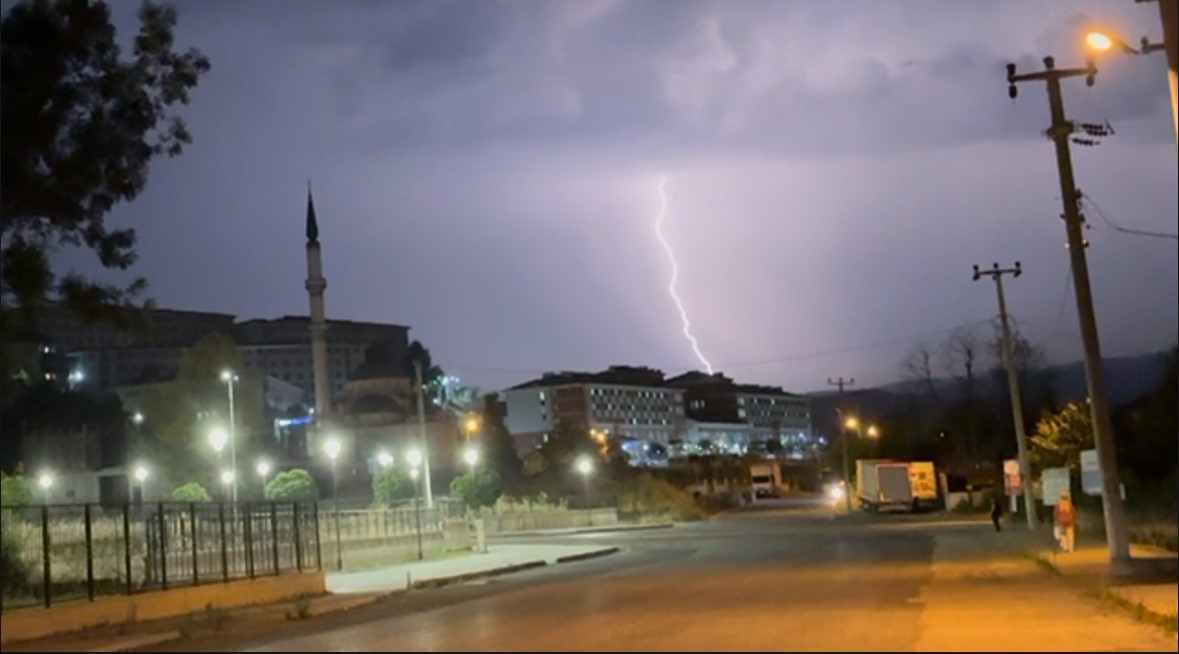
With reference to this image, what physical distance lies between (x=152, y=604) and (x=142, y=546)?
1874 millimetres

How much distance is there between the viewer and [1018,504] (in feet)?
211

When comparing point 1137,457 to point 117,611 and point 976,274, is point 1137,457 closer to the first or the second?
point 976,274

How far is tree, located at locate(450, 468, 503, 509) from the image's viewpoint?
6625 cm

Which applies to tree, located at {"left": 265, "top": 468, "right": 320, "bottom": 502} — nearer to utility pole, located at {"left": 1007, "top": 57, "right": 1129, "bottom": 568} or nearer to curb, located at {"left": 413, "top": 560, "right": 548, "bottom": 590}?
curb, located at {"left": 413, "top": 560, "right": 548, "bottom": 590}

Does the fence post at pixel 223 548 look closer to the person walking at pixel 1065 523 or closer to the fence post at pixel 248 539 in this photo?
the fence post at pixel 248 539

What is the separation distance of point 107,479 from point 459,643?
60.3 meters

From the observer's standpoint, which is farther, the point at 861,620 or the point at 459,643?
the point at 861,620

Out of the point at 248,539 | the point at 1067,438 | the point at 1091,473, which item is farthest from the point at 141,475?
the point at 1091,473

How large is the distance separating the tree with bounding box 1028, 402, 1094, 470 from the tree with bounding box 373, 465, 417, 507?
26940 mm

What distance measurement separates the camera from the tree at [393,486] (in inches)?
2483

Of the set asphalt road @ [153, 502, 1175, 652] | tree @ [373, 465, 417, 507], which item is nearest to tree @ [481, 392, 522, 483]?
tree @ [373, 465, 417, 507]

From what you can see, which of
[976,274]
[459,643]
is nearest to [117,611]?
[459,643]

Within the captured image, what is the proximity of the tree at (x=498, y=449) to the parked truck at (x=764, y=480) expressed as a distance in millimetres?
32837

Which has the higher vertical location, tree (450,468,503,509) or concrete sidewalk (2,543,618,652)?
tree (450,468,503,509)
